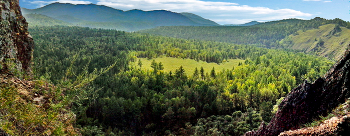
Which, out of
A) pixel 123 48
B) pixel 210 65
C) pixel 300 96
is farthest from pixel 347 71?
pixel 123 48

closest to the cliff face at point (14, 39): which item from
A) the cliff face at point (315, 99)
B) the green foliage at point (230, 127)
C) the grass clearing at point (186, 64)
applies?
the cliff face at point (315, 99)

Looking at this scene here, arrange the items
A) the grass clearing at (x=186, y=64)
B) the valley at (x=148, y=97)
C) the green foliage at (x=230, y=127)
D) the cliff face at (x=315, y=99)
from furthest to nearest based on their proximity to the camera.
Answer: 1. the grass clearing at (x=186, y=64)
2. the green foliage at (x=230, y=127)
3. the cliff face at (x=315, y=99)
4. the valley at (x=148, y=97)

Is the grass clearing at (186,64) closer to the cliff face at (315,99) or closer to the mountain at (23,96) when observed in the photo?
the cliff face at (315,99)

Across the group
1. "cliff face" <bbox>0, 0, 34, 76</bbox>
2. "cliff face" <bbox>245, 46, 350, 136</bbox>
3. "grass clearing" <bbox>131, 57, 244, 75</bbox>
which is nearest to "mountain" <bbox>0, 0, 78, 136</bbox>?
"cliff face" <bbox>0, 0, 34, 76</bbox>

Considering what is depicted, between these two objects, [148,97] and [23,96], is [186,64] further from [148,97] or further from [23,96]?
[23,96]

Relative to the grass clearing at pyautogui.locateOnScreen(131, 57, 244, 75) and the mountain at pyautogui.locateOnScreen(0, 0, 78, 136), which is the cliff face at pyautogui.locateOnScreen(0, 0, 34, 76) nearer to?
the mountain at pyautogui.locateOnScreen(0, 0, 78, 136)
